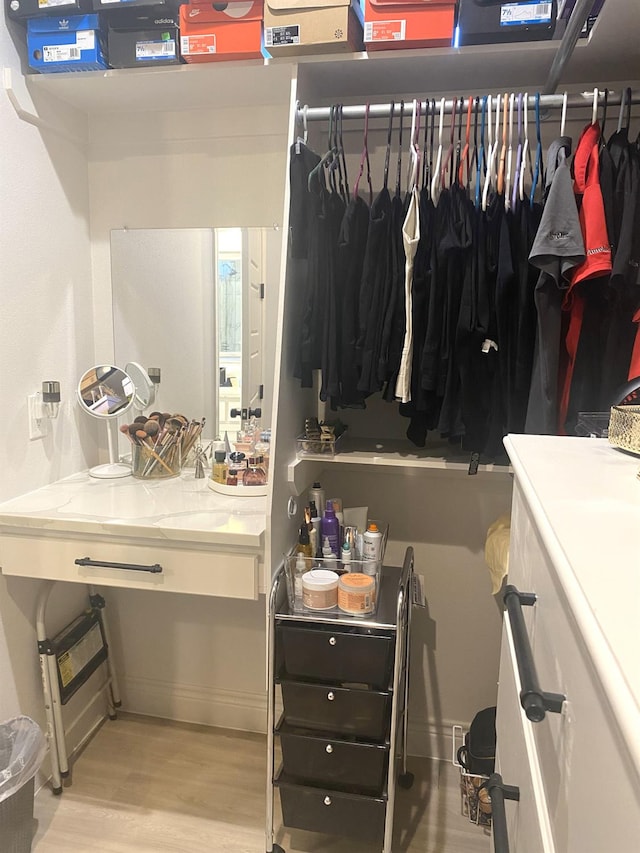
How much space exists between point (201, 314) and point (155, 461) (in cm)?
52

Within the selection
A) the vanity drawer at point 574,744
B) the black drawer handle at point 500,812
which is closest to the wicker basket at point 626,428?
A: the vanity drawer at point 574,744

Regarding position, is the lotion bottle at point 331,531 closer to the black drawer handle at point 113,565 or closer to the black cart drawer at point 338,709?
the black cart drawer at point 338,709

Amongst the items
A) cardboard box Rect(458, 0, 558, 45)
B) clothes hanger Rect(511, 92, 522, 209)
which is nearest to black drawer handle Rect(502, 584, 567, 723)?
clothes hanger Rect(511, 92, 522, 209)

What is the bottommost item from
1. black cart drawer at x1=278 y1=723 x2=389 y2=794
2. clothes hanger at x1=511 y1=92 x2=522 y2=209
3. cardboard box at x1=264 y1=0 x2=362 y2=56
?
black cart drawer at x1=278 y1=723 x2=389 y2=794

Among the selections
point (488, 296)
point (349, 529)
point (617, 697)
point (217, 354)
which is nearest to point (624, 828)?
point (617, 697)

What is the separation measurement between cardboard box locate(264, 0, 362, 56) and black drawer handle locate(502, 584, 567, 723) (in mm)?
1355

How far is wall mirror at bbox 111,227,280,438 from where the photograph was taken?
1993 millimetres

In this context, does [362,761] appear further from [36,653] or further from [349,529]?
[36,653]

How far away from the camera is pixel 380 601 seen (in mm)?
1661

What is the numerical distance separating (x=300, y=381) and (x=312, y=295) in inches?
10.4

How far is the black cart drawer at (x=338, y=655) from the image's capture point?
153cm

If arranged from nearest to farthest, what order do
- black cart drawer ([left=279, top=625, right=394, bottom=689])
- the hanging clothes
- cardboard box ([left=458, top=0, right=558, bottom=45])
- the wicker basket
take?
1. the wicker basket
2. the hanging clothes
3. cardboard box ([left=458, top=0, right=558, bottom=45])
4. black cart drawer ([left=279, top=625, right=394, bottom=689])

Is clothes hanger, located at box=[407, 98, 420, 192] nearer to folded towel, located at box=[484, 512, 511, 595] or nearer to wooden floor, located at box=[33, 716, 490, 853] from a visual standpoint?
folded towel, located at box=[484, 512, 511, 595]

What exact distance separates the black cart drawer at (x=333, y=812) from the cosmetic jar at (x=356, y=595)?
1.61 feet
